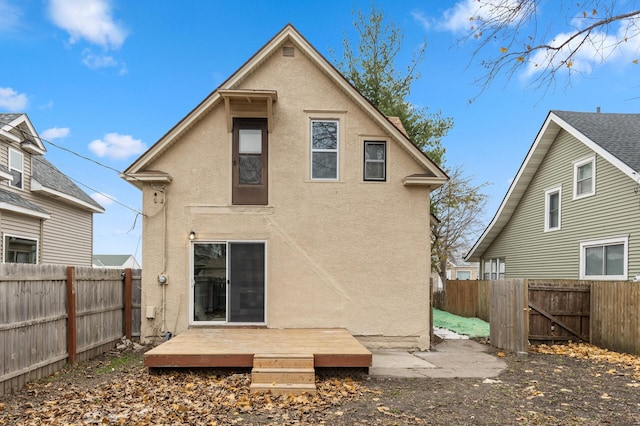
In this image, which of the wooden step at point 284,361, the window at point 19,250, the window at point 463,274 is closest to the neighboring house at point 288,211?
the wooden step at point 284,361

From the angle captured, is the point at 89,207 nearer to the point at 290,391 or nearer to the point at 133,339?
the point at 133,339

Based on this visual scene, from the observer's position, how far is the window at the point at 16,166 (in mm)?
14711

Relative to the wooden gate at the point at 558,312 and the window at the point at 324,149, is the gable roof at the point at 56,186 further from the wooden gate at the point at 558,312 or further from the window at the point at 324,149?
the wooden gate at the point at 558,312

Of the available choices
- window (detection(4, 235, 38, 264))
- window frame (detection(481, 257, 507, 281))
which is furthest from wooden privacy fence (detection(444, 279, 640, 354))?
window (detection(4, 235, 38, 264))

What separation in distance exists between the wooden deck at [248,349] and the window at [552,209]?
9858 mm

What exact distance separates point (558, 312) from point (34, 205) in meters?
16.9

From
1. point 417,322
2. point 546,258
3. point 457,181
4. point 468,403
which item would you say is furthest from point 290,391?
point 457,181

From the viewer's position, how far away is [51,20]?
551 inches

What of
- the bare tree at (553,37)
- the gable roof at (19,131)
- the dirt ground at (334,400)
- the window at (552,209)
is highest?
the gable roof at (19,131)

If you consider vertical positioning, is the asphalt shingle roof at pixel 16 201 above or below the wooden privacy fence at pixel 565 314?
above

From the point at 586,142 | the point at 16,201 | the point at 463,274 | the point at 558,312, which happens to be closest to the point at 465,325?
the point at 558,312

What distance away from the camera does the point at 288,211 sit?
Answer: 9180 millimetres

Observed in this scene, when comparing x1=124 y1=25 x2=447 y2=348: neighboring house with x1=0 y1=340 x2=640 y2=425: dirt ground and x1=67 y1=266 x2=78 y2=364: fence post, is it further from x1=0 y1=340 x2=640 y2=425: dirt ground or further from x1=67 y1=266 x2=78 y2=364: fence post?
x1=0 y1=340 x2=640 y2=425: dirt ground

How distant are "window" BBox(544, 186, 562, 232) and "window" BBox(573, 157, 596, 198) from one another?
938 millimetres
